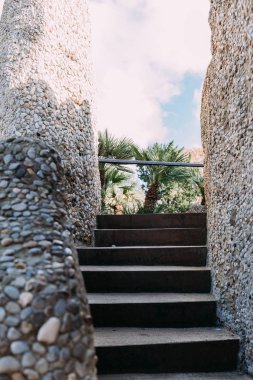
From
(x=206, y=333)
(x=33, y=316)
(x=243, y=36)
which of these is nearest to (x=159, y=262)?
(x=206, y=333)

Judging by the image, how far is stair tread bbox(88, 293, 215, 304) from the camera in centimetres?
284

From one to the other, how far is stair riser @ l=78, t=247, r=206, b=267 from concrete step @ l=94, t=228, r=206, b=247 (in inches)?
12.5

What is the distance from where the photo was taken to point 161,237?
12.5ft

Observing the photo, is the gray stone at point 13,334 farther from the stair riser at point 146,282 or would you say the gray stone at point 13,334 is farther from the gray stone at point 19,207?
the stair riser at point 146,282

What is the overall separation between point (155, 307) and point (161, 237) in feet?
3.55

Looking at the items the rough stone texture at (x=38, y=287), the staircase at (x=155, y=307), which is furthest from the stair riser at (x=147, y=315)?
the rough stone texture at (x=38, y=287)

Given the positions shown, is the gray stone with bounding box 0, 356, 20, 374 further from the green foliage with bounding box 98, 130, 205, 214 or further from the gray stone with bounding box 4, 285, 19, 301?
the green foliage with bounding box 98, 130, 205, 214

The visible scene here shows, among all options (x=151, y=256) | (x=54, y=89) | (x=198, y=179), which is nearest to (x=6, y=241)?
(x=151, y=256)

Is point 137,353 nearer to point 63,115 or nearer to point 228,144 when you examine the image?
point 228,144

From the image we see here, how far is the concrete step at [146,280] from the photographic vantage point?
3.15 m

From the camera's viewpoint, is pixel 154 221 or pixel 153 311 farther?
pixel 154 221

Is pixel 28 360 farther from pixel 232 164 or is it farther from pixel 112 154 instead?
pixel 112 154

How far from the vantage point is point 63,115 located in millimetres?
3811

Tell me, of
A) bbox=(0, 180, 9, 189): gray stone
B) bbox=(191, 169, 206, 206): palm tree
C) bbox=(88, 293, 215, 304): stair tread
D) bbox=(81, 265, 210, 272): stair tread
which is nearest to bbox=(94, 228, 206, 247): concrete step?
bbox=(81, 265, 210, 272): stair tread
